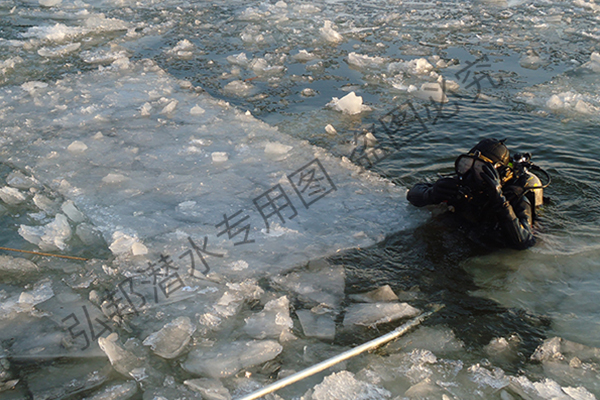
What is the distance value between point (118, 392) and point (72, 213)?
2.10 metres

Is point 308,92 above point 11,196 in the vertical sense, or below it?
above

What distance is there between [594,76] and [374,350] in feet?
22.3

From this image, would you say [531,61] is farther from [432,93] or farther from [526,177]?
[526,177]

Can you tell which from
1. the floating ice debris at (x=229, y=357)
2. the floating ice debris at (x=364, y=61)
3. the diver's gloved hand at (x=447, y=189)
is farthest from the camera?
the floating ice debris at (x=364, y=61)

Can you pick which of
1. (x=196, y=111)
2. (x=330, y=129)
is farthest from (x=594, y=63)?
(x=196, y=111)

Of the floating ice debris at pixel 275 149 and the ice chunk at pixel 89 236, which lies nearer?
the ice chunk at pixel 89 236

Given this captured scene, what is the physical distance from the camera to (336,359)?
282cm

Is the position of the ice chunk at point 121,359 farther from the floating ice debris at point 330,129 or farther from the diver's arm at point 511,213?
the floating ice debris at point 330,129

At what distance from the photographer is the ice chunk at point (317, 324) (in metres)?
3.09

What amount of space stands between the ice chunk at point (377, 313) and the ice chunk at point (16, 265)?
7.90 feet

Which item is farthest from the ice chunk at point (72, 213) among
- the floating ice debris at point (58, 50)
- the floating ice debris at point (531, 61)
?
the floating ice debris at point (531, 61)

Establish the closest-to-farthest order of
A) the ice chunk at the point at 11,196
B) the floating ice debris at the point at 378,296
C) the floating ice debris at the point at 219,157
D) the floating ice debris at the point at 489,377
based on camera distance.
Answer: the floating ice debris at the point at 489,377, the floating ice debris at the point at 378,296, the ice chunk at the point at 11,196, the floating ice debris at the point at 219,157

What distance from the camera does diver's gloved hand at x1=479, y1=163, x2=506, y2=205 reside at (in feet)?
11.5

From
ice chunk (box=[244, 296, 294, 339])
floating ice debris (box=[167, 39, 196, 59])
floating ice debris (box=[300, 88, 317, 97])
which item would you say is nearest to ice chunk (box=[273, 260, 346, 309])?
ice chunk (box=[244, 296, 294, 339])
